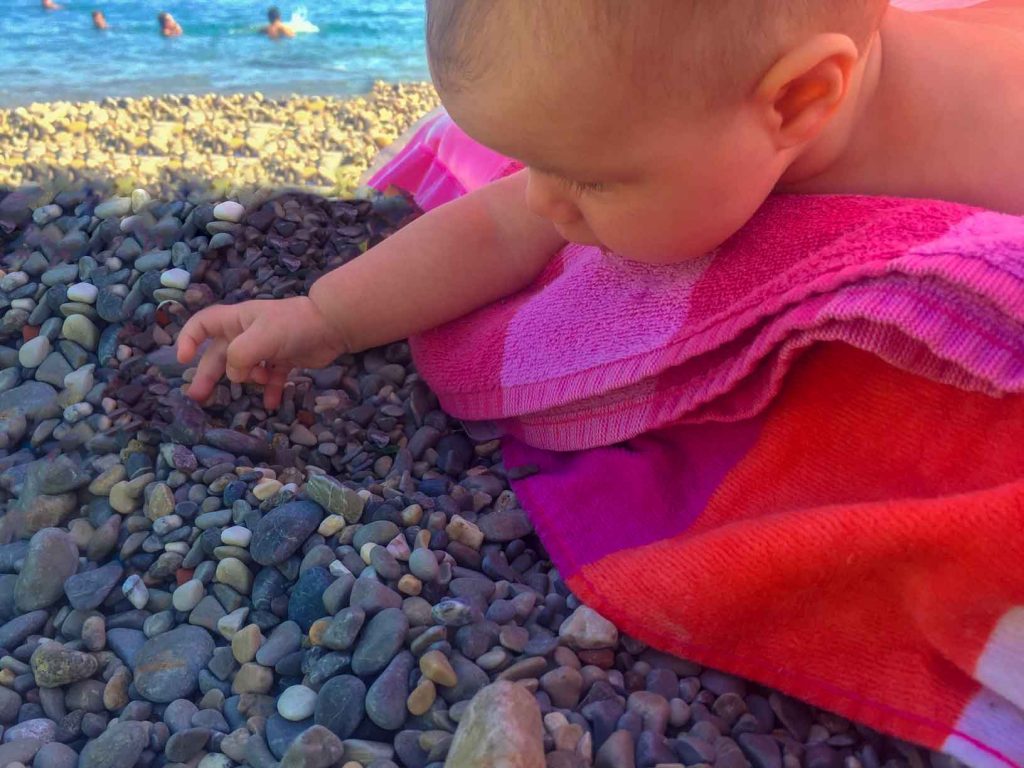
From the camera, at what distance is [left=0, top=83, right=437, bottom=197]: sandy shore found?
1.78m

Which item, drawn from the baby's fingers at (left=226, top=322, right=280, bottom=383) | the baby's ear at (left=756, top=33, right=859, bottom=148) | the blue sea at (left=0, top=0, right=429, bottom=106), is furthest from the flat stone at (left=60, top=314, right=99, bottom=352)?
the blue sea at (left=0, top=0, right=429, bottom=106)

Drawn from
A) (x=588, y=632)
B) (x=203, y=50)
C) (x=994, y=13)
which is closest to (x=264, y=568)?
(x=588, y=632)

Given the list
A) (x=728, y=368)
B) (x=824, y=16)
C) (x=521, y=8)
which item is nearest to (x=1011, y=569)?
(x=728, y=368)

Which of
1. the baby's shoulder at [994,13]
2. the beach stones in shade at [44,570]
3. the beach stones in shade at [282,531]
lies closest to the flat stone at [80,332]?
the beach stones in shade at [44,570]

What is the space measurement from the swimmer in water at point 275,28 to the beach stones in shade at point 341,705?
2.32m

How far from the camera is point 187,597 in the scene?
Answer: 1.01 metres

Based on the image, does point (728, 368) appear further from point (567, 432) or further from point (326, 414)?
point (326, 414)

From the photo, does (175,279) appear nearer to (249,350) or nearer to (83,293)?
(83,293)

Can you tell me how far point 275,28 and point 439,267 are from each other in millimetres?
1772

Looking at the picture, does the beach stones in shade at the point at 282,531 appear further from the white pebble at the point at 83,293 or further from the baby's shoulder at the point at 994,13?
the baby's shoulder at the point at 994,13

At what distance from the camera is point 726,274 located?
1.03m

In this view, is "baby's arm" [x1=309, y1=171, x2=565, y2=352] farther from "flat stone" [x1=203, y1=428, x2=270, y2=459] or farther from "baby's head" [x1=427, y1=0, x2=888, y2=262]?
"baby's head" [x1=427, y1=0, x2=888, y2=262]

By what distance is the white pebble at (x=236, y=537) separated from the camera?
3.40 ft

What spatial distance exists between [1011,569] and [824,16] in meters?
0.47
